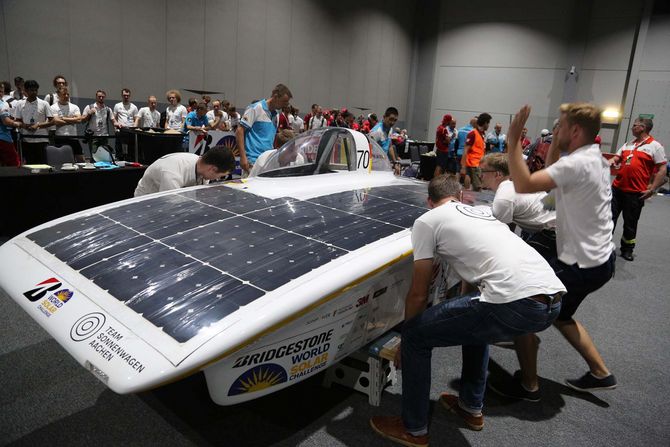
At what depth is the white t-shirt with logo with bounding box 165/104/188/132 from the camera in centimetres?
1012

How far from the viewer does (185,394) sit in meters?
2.51

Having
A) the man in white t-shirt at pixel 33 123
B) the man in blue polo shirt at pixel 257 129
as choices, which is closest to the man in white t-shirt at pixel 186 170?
the man in blue polo shirt at pixel 257 129

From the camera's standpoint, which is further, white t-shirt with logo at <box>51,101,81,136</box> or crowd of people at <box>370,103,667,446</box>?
white t-shirt with logo at <box>51,101,81,136</box>

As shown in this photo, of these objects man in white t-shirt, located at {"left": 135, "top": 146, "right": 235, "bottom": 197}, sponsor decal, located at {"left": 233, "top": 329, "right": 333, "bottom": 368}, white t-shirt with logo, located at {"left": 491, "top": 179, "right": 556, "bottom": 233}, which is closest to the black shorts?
white t-shirt with logo, located at {"left": 491, "top": 179, "right": 556, "bottom": 233}

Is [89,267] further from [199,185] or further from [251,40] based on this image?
[251,40]

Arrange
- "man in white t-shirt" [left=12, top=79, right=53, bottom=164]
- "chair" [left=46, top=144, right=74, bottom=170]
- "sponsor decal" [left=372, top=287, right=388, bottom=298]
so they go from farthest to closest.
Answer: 1. "man in white t-shirt" [left=12, top=79, right=53, bottom=164]
2. "chair" [left=46, top=144, right=74, bottom=170]
3. "sponsor decal" [left=372, top=287, right=388, bottom=298]

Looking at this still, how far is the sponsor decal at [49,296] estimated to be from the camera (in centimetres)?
192

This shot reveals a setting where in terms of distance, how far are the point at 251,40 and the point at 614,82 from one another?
1413 cm

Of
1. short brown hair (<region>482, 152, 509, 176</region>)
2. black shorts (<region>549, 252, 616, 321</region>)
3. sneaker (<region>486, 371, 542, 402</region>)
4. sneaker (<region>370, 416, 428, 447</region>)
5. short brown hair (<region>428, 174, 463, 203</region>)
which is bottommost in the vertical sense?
sneaker (<region>486, 371, 542, 402</region>)

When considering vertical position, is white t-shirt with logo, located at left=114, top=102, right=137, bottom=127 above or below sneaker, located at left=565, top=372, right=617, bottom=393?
above

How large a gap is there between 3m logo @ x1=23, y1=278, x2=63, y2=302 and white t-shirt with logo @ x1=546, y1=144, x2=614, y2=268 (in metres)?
2.37

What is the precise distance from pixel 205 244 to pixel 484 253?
4.65ft

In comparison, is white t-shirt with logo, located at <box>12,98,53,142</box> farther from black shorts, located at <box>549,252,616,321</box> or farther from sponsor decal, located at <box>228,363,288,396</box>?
black shorts, located at <box>549,252,616,321</box>

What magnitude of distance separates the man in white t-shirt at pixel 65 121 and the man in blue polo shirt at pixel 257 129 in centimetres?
354
